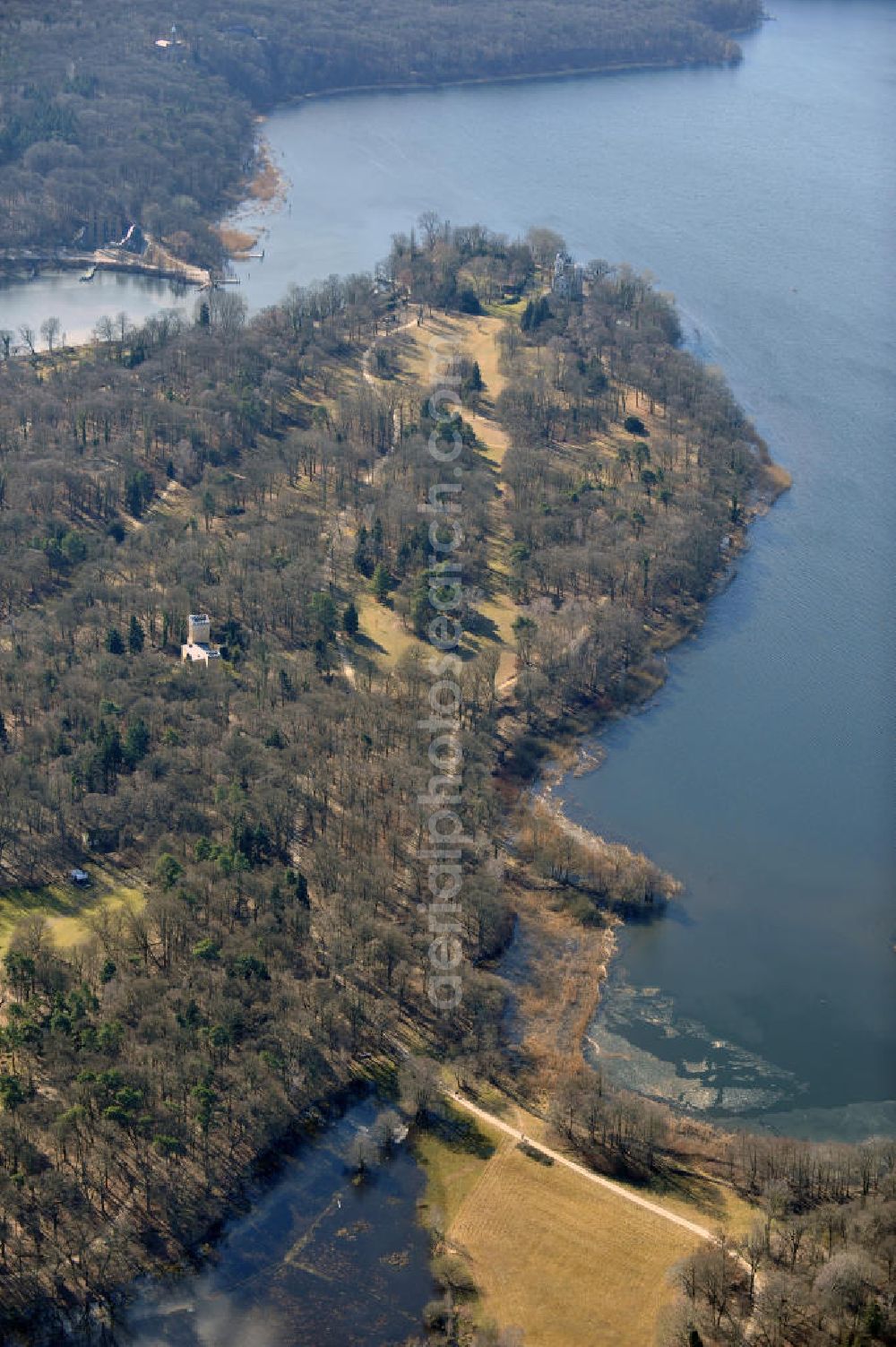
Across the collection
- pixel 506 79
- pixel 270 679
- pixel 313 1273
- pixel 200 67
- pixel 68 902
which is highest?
pixel 200 67

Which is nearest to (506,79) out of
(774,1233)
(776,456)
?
(776,456)

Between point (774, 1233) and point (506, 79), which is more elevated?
point (506, 79)

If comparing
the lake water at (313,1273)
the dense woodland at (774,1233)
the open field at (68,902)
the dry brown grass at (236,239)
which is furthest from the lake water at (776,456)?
the open field at (68,902)

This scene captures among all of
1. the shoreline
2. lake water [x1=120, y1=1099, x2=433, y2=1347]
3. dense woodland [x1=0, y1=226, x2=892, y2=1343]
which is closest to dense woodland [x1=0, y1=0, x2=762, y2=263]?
the shoreline

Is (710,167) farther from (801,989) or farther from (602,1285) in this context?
(602,1285)

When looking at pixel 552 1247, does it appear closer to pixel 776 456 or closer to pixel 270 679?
pixel 270 679

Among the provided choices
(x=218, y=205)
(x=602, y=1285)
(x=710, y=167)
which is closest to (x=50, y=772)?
(x=602, y=1285)
